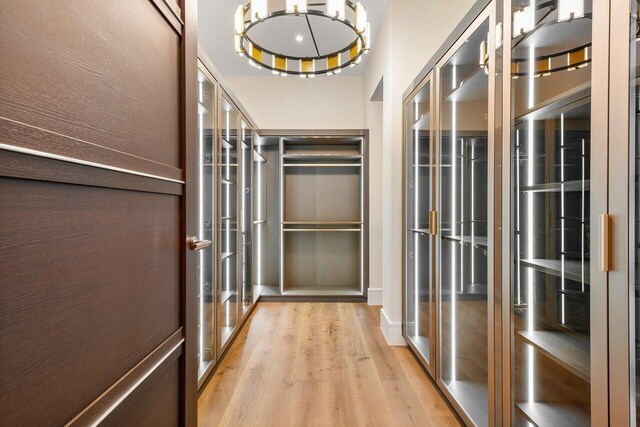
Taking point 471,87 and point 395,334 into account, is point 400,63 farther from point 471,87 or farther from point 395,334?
point 395,334

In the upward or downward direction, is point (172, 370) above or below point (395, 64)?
below

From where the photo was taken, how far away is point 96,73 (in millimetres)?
771

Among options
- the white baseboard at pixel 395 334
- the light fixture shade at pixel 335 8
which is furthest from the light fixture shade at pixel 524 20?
the white baseboard at pixel 395 334

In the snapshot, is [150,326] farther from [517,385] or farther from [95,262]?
[517,385]

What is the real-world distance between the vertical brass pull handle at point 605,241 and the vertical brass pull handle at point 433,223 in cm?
139

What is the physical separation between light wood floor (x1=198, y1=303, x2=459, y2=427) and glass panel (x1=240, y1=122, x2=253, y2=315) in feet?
1.29

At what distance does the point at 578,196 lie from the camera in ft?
3.43

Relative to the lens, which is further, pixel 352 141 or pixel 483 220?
pixel 352 141

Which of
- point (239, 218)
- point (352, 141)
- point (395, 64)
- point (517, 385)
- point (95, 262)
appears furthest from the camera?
point (352, 141)

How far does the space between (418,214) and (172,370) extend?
202 cm

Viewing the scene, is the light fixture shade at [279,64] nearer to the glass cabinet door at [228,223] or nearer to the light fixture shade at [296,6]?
the glass cabinet door at [228,223]

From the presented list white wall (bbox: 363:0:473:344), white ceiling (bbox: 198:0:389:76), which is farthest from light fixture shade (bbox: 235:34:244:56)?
white wall (bbox: 363:0:473:344)

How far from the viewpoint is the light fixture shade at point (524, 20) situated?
1.27 metres

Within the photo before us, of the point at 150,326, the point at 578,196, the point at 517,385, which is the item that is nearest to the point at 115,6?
the point at 150,326
